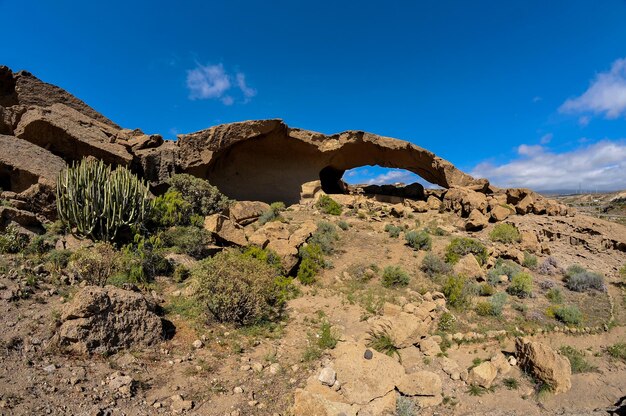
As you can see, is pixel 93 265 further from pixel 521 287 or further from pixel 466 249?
pixel 466 249

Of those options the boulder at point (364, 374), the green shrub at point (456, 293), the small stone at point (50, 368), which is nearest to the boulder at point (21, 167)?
the small stone at point (50, 368)

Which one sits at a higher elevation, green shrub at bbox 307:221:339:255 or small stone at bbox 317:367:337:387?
green shrub at bbox 307:221:339:255

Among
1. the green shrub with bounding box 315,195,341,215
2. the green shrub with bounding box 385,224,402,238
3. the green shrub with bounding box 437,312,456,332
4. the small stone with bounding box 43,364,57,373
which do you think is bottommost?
the green shrub with bounding box 437,312,456,332

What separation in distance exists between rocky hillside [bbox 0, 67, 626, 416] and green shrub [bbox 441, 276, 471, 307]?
0.11 ft

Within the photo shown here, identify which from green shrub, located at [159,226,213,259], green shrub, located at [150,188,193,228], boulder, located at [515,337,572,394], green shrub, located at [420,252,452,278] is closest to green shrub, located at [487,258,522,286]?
green shrub, located at [420,252,452,278]

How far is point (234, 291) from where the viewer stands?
6184 millimetres

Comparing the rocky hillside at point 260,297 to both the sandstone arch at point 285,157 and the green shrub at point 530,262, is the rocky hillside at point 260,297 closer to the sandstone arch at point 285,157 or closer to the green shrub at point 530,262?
the green shrub at point 530,262

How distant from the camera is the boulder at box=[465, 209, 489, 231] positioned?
1390 cm

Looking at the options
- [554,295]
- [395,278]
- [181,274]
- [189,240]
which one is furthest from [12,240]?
[554,295]

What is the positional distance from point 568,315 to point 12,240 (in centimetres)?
1214

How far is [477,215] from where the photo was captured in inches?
567

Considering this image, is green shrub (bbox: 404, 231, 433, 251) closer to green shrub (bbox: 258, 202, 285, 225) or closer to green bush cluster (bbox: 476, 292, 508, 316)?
green bush cluster (bbox: 476, 292, 508, 316)

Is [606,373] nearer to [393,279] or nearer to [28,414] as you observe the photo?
[393,279]

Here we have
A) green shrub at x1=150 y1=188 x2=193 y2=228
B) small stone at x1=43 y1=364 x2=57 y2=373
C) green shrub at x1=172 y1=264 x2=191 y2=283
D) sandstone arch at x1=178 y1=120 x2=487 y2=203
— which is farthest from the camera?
sandstone arch at x1=178 y1=120 x2=487 y2=203
